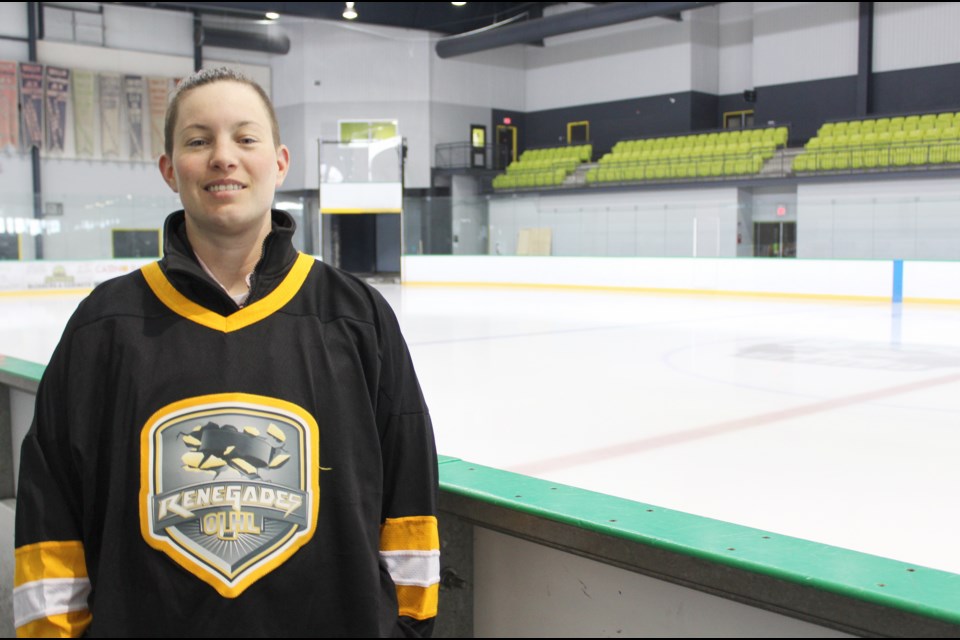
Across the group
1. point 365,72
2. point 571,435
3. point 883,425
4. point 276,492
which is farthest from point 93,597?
point 365,72

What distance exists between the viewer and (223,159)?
5.09 feet

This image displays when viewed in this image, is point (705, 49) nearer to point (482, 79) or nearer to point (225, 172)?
point (482, 79)

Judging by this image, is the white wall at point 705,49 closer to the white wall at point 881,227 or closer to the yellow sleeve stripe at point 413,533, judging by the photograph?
the white wall at point 881,227

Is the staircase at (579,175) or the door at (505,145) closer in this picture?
the staircase at (579,175)

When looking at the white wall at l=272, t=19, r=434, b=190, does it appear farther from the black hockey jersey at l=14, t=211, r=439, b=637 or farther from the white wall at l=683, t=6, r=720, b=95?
the black hockey jersey at l=14, t=211, r=439, b=637

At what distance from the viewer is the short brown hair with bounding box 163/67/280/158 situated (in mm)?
1596

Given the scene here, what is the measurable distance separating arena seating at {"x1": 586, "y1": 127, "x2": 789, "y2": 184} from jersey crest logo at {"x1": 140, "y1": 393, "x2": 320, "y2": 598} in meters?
21.3

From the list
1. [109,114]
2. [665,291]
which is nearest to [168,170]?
[665,291]

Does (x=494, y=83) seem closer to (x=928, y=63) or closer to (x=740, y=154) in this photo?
(x=740, y=154)

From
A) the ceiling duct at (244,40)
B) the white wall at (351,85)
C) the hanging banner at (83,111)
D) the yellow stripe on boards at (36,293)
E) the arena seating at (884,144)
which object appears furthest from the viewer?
the white wall at (351,85)

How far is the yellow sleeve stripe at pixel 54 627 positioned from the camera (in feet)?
4.99

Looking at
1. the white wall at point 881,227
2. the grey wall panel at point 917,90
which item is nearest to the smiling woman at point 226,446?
the white wall at point 881,227

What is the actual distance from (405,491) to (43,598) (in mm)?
577

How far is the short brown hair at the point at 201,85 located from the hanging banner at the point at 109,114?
80.8 ft
